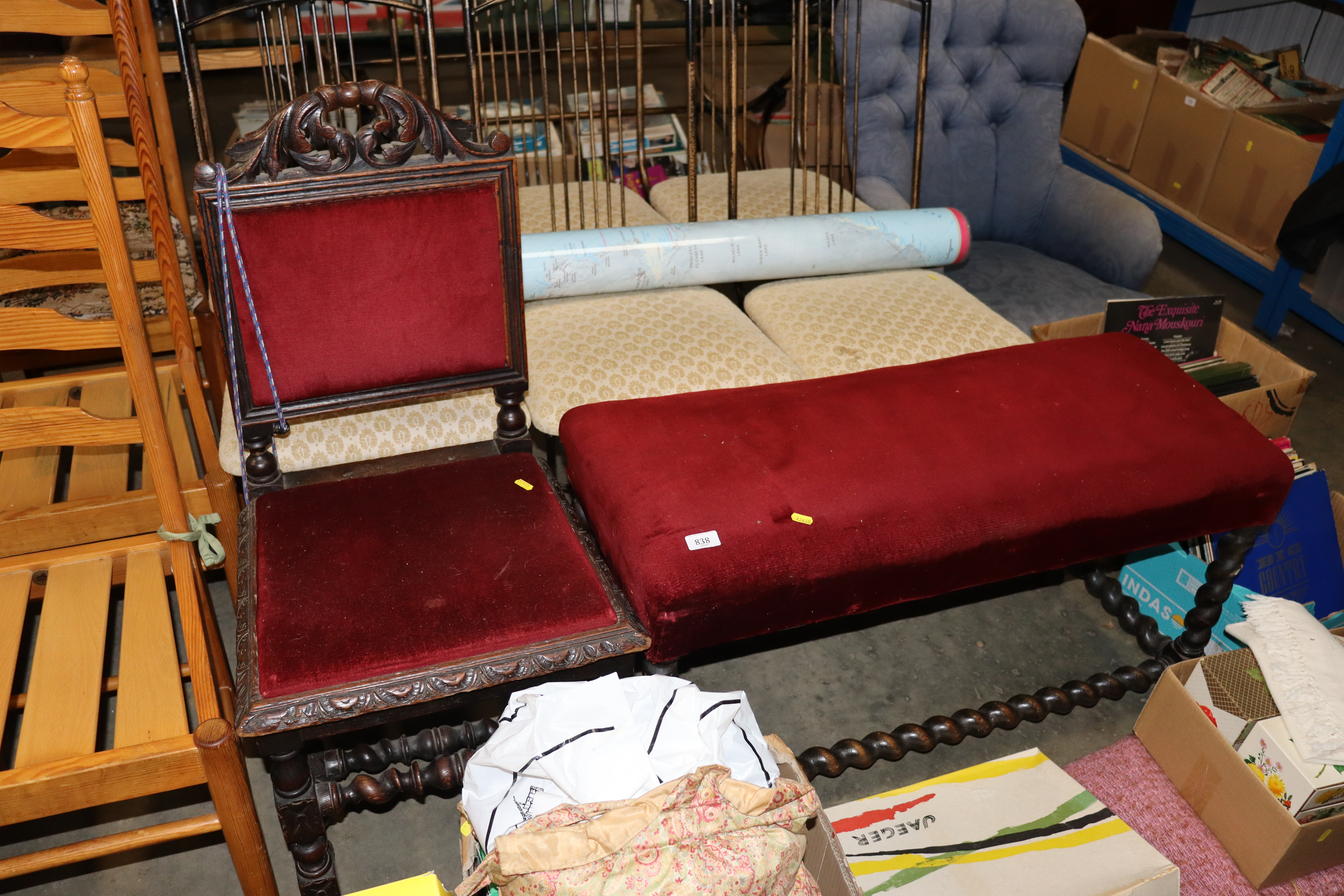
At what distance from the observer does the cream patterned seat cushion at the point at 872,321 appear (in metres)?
2.00

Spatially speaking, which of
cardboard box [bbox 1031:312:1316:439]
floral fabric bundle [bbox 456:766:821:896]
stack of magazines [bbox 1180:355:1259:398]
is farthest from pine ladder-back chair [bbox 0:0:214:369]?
stack of magazines [bbox 1180:355:1259:398]

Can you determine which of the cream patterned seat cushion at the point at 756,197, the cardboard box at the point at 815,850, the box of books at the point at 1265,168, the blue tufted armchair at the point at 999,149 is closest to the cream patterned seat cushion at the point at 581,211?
the cream patterned seat cushion at the point at 756,197

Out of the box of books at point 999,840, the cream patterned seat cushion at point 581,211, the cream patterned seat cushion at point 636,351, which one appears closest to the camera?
the box of books at point 999,840

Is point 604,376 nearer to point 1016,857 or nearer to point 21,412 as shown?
point 21,412

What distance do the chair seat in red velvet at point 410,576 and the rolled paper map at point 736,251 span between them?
0.65 m

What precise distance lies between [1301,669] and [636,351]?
1.25 m

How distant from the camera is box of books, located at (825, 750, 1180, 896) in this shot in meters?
1.44

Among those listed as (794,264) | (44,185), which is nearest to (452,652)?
(44,185)

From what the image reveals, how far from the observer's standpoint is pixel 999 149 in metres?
2.75

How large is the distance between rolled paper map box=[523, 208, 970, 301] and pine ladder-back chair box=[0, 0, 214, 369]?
681 millimetres

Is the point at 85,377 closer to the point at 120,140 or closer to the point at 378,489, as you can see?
the point at 120,140

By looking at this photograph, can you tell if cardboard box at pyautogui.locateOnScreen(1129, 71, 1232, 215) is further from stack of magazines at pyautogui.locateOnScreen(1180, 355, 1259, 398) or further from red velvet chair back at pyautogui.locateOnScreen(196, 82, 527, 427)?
red velvet chair back at pyautogui.locateOnScreen(196, 82, 527, 427)

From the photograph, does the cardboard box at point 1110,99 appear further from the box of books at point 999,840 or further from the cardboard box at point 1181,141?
the box of books at point 999,840

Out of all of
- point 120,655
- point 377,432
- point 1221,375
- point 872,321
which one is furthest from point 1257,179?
point 120,655
